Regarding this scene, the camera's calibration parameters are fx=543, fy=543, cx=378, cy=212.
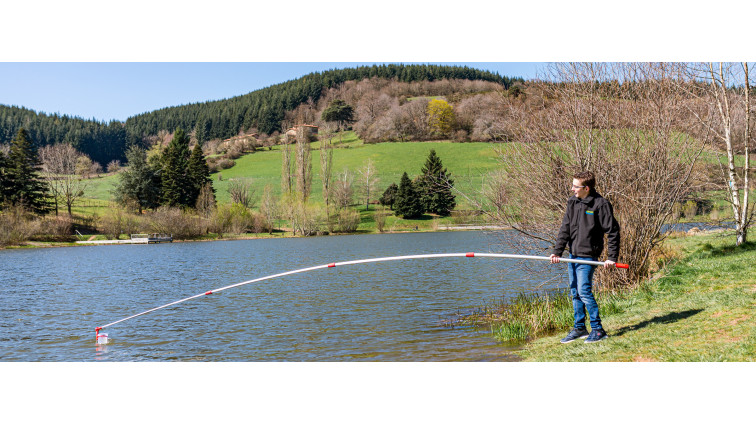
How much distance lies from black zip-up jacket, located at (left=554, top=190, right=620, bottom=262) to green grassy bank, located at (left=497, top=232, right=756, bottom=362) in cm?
128

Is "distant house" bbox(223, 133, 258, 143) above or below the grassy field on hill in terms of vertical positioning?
above

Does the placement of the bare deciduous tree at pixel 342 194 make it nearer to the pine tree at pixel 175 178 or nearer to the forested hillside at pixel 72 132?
the pine tree at pixel 175 178

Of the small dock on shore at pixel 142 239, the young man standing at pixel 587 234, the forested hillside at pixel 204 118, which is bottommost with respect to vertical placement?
the small dock on shore at pixel 142 239

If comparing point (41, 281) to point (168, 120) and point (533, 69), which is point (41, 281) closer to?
point (533, 69)

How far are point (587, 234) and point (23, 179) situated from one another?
6505 cm

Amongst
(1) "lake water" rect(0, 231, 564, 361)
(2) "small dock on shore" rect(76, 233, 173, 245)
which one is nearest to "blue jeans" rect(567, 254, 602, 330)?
(1) "lake water" rect(0, 231, 564, 361)

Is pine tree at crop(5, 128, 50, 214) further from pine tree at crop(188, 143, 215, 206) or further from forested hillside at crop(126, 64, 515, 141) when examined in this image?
forested hillside at crop(126, 64, 515, 141)

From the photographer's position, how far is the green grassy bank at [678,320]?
668cm

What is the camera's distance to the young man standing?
7641 mm

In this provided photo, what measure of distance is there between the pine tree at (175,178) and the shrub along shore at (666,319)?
64.3 m

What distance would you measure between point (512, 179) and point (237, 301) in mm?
9971

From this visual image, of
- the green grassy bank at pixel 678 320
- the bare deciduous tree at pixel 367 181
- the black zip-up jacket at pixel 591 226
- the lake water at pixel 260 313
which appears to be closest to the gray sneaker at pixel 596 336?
the green grassy bank at pixel 678 320

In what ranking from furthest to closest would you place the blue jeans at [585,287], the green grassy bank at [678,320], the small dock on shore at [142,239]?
the small dock on shore at [142,239], the blue jeans at [585,287], the green grassy bank at [678,320]

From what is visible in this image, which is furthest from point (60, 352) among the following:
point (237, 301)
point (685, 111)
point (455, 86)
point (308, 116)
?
point (308, 116)
